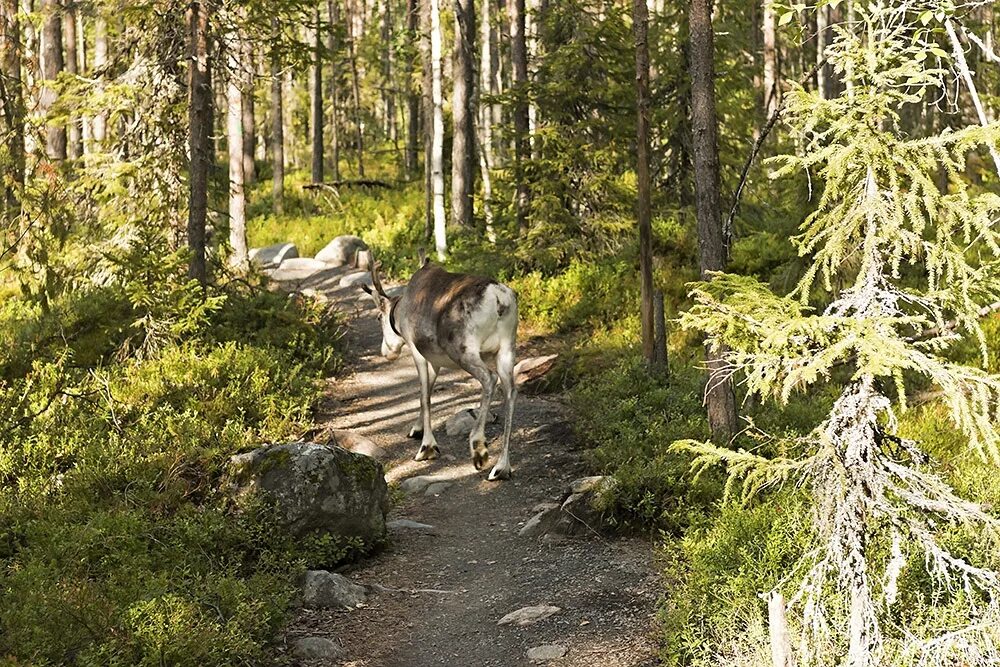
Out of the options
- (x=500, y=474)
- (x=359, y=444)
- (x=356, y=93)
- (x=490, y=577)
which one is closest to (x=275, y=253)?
(x=359, y=444)

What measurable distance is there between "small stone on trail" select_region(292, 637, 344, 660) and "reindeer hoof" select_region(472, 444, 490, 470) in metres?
4.32

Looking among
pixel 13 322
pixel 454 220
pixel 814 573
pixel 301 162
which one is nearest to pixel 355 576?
pixel 814 573

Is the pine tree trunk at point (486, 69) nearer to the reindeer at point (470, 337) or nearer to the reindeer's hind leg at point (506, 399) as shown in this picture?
the reindeer at point (470, 337)

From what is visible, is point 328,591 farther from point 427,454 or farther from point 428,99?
point 428,99

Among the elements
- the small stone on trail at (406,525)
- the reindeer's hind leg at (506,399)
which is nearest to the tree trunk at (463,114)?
the reindeer's hind leg at (506,399)

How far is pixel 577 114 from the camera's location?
63.7ft

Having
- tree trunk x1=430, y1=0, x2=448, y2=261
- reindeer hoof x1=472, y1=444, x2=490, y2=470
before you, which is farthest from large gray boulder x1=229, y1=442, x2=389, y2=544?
tree trunk x1=430, y1=0, x2=448, y2=261

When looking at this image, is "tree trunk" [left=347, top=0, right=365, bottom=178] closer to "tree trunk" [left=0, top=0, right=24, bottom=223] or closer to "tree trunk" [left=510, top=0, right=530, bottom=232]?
"tree trunk" [left=510, top=0, right=530, bottom=232]

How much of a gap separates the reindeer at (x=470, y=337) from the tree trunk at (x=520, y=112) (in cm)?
780

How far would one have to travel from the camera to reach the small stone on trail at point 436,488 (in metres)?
10.9

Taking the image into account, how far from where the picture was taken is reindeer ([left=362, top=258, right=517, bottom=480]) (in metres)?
11.2

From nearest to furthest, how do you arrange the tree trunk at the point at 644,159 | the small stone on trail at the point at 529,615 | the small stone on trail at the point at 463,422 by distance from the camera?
the small stone on trail at the point at 529,615
the tree trunk at the point at 644,159
the small stone on trail at the point at 463,422

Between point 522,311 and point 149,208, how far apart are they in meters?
7.16

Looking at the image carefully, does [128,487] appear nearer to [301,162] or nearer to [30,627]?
[30,627]
